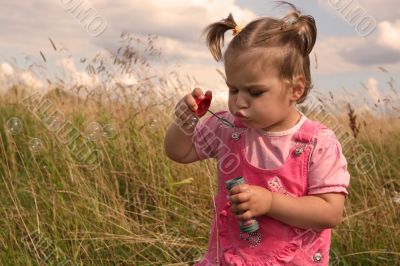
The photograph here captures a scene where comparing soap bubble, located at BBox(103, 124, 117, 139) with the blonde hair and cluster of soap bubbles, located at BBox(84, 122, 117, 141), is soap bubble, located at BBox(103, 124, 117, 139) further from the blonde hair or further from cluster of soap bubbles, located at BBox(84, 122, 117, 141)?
the blonde hair

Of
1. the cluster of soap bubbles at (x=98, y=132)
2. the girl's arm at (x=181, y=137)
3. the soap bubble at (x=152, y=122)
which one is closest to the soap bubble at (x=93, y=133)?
the cluster of soap bubbles at (x=98, y=132)

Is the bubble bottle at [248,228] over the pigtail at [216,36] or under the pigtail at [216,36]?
under

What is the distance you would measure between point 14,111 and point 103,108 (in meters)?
0.95

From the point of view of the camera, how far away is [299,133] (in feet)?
6.67

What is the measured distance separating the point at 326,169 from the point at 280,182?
0.17m

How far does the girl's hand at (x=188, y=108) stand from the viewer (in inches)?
79.0

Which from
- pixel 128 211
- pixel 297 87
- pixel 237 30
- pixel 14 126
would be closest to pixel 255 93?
pixel 297 87

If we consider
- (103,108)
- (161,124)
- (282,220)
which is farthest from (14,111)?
(282,220)

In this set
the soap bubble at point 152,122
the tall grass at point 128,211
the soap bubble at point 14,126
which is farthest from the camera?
the soap bubble at point 14,126

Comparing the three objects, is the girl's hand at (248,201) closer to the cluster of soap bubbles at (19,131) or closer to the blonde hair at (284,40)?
the blonde hair at (284,40)

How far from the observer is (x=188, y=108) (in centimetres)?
204

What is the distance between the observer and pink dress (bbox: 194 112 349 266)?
1.98m

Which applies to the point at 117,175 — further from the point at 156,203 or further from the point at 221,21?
the point at 221,21

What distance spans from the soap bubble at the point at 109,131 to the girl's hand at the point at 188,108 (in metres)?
2.41
